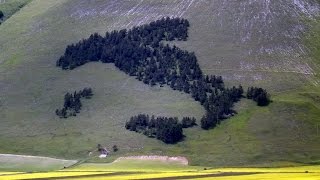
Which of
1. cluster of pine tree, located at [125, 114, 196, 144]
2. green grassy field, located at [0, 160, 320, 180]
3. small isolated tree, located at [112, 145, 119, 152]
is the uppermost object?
cluster of pine tree, located at [125, 114, 196, 144]

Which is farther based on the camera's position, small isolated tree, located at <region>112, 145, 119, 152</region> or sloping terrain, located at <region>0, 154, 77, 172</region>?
small isolated tree, located at <region>112, 145, 119, 152</region>

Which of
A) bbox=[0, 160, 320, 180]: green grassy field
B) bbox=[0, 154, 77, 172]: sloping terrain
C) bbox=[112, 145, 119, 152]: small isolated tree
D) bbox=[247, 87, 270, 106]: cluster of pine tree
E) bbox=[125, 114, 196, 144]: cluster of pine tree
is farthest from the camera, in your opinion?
bbox=[247, 87, 270, 106]: cluster of pine tree

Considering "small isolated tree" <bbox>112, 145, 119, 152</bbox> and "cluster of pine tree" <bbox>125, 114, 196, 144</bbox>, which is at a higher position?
"cluster of pine tree" <bbox>125, 114, 196, 144</bbox>

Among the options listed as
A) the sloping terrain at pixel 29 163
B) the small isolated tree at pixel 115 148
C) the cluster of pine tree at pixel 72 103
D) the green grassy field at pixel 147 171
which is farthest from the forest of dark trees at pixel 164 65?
the sloping terrain at pixel 29 163

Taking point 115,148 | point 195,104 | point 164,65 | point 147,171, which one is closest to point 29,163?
point 115,148

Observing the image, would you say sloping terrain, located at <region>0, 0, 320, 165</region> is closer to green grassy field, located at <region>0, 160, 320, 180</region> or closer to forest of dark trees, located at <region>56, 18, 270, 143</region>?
forest of dark trees, located at <region>56, 18, 270, 143</region>

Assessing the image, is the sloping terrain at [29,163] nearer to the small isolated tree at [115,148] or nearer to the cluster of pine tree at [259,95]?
the small isolated tree at [115,148]

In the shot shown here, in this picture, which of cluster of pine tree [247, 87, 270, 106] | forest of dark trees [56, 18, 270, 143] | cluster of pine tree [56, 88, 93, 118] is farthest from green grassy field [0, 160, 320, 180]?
cluster of pine tree [247, 87, 270, 106]

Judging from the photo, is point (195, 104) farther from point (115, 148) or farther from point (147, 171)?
point (147, 171)
